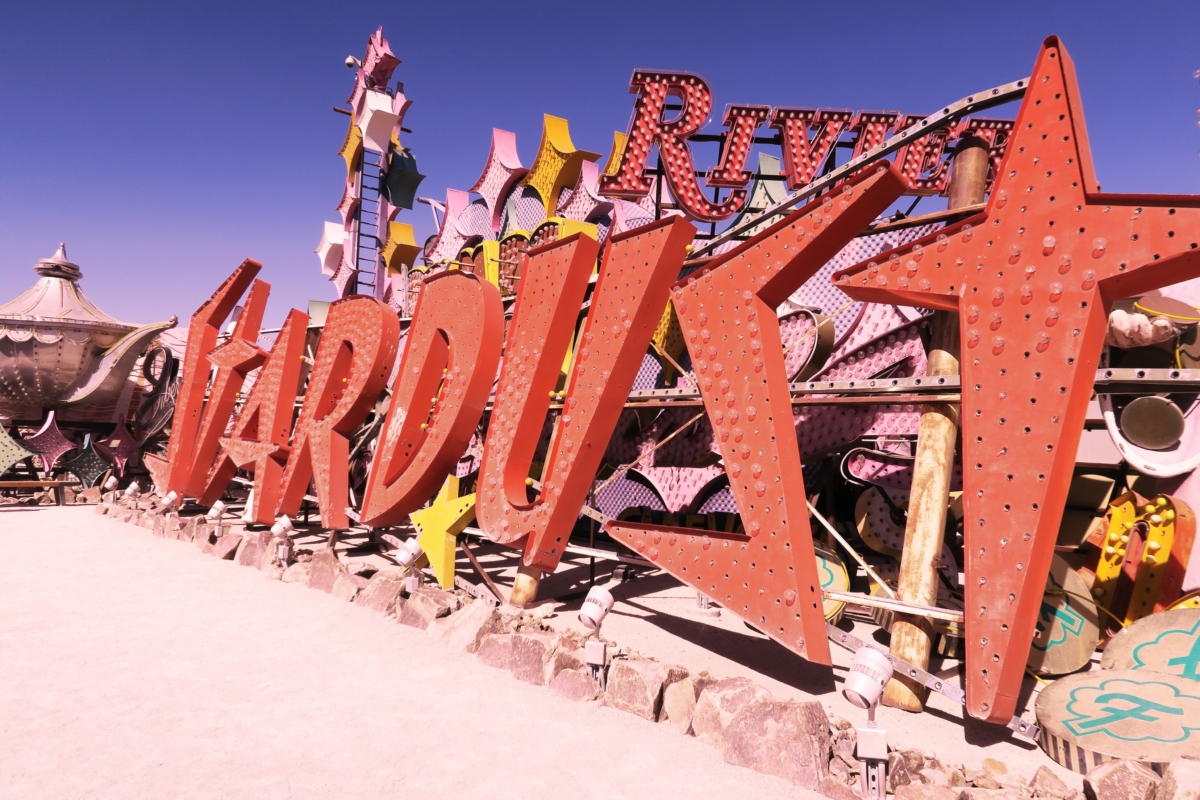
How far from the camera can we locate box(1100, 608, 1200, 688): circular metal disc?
4598 mm

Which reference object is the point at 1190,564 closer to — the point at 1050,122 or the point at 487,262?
the point at 1050,122

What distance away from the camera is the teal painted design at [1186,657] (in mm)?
4535

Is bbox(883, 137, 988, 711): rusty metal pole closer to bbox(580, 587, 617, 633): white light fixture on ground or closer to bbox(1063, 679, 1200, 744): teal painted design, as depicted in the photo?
bbox(1063, 679, 1200, 744): teal painted design

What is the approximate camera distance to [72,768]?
401 cm

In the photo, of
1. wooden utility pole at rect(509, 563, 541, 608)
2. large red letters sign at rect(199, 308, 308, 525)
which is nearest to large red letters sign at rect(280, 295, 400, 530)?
large red letters sign at rect(199, 308, 308, 525)

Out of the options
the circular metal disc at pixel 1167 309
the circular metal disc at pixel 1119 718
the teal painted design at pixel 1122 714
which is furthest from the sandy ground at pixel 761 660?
the circular metal disc at pixel 1167 309

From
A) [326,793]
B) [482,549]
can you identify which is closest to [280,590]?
[482,549]

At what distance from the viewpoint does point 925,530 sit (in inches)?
199

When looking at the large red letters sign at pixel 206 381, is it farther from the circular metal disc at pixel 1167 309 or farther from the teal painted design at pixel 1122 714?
the circular metal disc at pixel 1167 309

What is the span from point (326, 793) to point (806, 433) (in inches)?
189

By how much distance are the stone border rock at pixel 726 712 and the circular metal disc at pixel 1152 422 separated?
3.82 meters

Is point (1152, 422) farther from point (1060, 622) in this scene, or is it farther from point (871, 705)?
point (871, 705)

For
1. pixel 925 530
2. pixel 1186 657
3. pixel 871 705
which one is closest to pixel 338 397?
pixel 925 530

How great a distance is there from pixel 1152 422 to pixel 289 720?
7.30 metres
